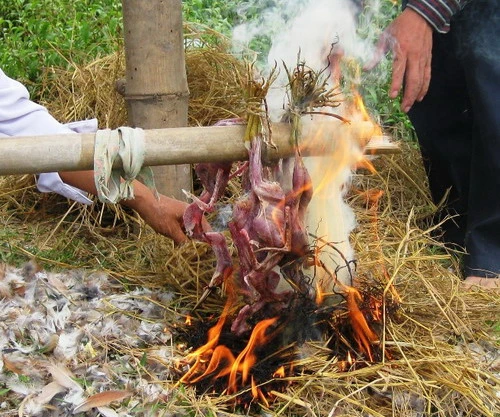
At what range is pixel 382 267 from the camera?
2820 millimetres

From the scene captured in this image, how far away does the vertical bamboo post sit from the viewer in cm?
317

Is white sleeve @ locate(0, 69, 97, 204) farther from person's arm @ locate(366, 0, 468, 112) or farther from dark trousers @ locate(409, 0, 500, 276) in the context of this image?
dark trousers @ locate(409, 0, 500, 276)

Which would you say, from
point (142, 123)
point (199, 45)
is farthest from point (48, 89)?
point (142, 123)

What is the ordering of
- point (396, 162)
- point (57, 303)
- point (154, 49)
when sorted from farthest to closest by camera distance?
point (396, 162) < point (154, 49) < point (57, 303)

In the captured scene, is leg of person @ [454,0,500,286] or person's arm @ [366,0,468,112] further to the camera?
leg of person @ [454,0,500,286]

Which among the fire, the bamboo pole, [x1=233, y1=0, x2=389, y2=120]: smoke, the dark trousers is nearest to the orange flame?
the fire

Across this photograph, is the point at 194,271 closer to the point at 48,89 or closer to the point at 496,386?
the point at 496,386

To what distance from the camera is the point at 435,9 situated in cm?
312

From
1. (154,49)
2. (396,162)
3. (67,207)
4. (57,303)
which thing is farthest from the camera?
(396,162)

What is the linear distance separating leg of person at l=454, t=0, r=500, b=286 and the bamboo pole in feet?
4.04

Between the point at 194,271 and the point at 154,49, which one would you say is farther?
the point at 154,49

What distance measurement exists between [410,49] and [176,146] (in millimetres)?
1306

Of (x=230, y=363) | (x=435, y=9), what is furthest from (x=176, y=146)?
(x=435, y=9)

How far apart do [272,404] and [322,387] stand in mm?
146
